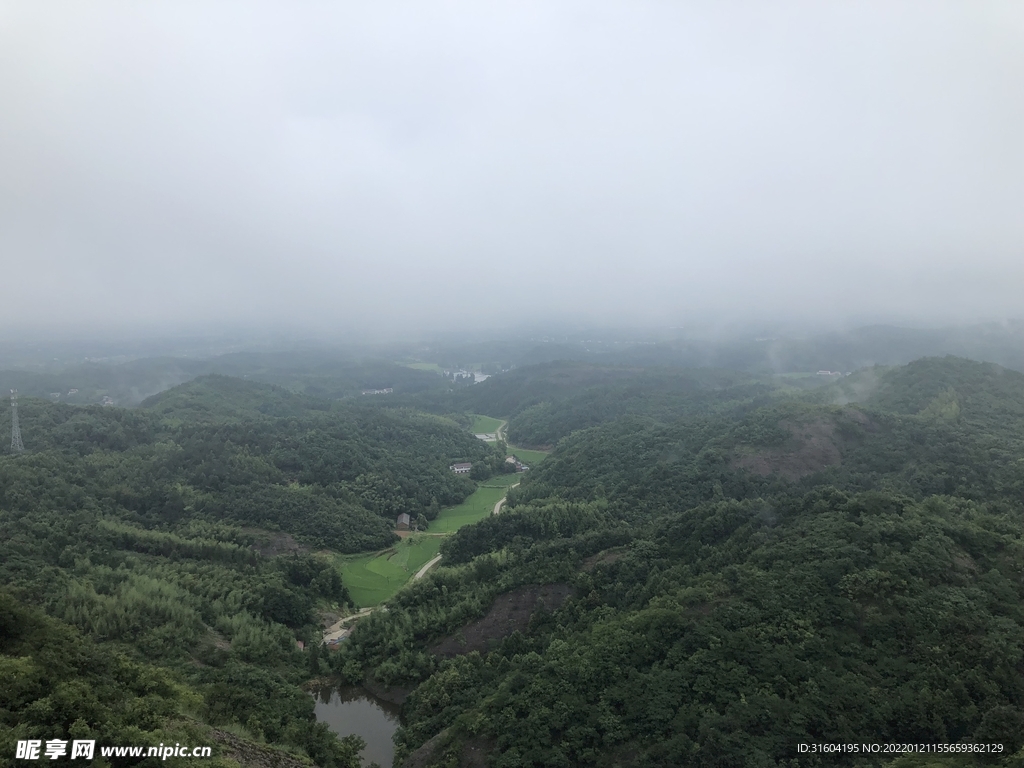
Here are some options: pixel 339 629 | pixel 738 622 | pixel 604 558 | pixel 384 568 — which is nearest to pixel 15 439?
pixel 384 568

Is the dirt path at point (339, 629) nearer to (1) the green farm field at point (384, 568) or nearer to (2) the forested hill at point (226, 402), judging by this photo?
(1) the green farm field at point (384, 568)

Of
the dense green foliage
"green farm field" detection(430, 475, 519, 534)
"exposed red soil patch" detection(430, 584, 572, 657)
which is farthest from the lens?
"green farm field" detection(430, 475, 519, 534)

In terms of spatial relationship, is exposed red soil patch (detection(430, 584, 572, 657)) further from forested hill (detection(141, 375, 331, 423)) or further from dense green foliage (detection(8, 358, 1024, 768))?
forested hill (detection(141, 375, 331, 423))

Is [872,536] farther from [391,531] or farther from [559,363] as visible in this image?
[559,363]

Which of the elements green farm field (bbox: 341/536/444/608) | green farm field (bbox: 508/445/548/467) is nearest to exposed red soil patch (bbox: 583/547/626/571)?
green farm field (bbox: 341/536/444/608)

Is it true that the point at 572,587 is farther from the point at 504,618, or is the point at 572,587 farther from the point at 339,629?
the point at 339,629

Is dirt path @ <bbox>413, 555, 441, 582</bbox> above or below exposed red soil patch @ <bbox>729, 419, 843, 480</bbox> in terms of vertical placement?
below

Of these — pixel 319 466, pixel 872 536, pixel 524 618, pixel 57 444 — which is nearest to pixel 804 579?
pixel 872 536

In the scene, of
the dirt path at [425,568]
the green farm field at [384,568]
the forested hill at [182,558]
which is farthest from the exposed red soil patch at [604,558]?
the forested hill at [182,558]
